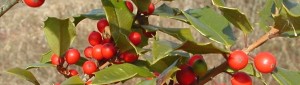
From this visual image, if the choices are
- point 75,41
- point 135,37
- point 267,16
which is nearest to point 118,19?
point 135,37

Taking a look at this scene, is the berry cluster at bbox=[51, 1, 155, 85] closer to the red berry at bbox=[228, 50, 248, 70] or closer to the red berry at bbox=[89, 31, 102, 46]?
the red berry at bbox=[89, 31, 102, 46]

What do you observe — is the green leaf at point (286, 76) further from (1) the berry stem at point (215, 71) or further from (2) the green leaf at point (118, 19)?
(2) the green leaf at point (118, 19)

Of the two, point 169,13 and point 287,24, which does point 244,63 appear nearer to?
point 287,24

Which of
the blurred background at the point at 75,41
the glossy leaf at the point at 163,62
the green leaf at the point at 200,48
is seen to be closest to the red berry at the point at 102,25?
the glossy leaf at the point at 163,62

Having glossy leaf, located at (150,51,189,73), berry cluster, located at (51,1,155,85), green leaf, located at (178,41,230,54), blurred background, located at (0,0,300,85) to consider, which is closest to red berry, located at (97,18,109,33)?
berry cluster, located at (51,1,155,85)

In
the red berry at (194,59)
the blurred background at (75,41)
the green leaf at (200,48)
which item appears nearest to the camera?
the green leaf at (200,48)

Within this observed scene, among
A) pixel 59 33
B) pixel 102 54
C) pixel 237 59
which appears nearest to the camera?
pixel 237 59

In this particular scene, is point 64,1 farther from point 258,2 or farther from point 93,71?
point 93,71

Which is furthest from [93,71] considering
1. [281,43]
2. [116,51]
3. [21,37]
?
[281,43]
